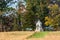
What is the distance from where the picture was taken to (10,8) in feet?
70.9

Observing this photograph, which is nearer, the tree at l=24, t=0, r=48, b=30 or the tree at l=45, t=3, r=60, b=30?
the tree at l=45, t=3, r=60, b=30

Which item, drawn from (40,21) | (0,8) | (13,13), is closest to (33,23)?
(40,21)

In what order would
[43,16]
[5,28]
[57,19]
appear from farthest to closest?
[5,28] → [43,16] → [57,19]

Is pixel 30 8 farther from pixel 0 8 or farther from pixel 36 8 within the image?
pixel 0 8

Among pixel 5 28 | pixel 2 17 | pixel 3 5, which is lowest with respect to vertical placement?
pixel 5 28

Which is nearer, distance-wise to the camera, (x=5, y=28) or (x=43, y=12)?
(x=43, y=12)

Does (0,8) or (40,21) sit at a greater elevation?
(0,8)

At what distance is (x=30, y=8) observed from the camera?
1917 centimetres

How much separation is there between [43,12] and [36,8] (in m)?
0.94

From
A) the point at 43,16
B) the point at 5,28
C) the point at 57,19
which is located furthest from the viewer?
the point at 5,28

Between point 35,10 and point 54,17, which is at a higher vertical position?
point 35,10

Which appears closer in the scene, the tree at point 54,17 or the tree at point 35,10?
the tree at point 54,17

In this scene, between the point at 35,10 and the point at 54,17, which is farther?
the point at 35,10

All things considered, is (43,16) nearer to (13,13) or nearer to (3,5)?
(13,13)
